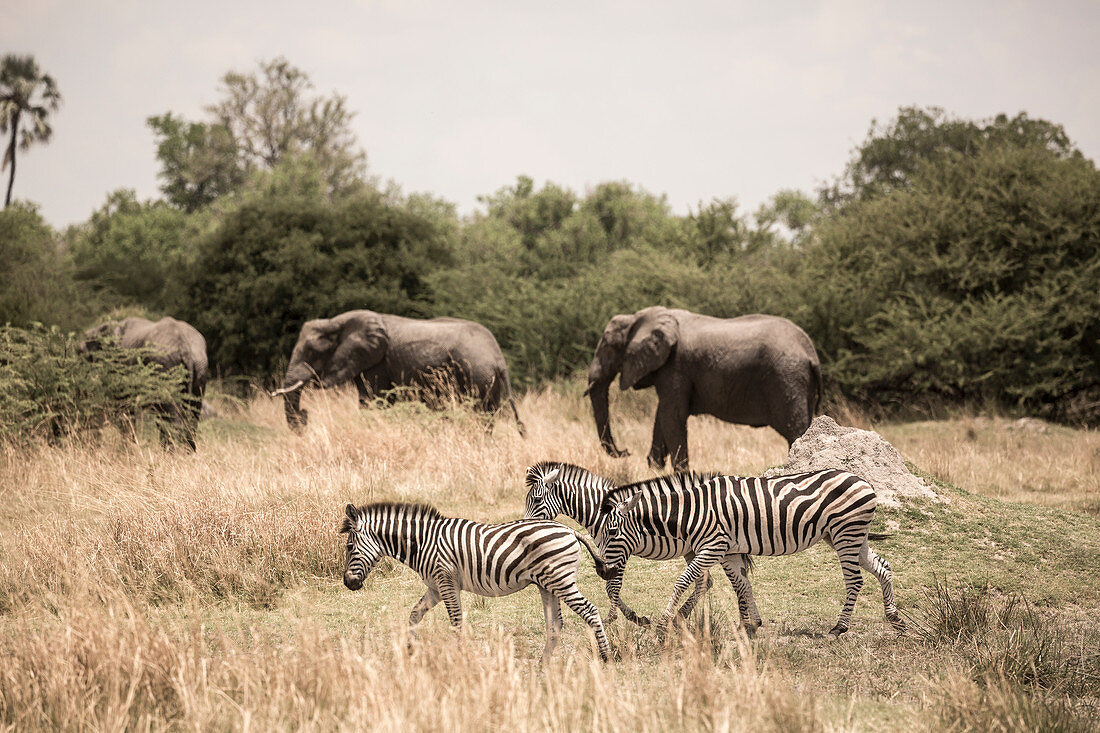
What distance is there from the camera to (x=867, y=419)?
17.1m

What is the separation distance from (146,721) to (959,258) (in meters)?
17.7

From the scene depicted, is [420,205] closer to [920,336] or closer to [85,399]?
[920,336]

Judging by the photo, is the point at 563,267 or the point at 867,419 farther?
the point at 563,267

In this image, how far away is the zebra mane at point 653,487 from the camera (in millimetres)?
5961

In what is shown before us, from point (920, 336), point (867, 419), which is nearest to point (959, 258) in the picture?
point (920, 336)

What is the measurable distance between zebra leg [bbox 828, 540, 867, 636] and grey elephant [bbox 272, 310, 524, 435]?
27.3 ft

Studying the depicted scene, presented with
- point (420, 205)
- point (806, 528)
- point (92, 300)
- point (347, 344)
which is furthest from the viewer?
point (420, 205)

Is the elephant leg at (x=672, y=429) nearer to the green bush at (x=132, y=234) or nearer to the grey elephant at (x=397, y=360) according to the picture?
the grey elephant at (x=397, y=360)

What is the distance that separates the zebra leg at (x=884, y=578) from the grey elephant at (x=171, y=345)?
980 centimetres

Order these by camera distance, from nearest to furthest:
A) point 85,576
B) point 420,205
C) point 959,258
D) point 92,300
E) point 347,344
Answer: point 85,576 < point 347,344 < point 959,258 < point 92,300 < point 420,205

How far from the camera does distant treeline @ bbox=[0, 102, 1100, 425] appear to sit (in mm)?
17547

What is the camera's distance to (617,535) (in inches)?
227

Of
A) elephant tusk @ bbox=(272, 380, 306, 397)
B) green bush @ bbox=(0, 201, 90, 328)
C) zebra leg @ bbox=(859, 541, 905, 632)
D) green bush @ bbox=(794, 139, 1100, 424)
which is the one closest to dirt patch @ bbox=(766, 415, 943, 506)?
zebra leg @ bbox=(859, 541, 905, 632)

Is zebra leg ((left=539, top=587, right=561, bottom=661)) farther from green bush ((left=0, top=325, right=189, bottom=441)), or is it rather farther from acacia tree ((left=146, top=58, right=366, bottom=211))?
acacia tree ((left=146, top=58, right=366, bottom=211))
